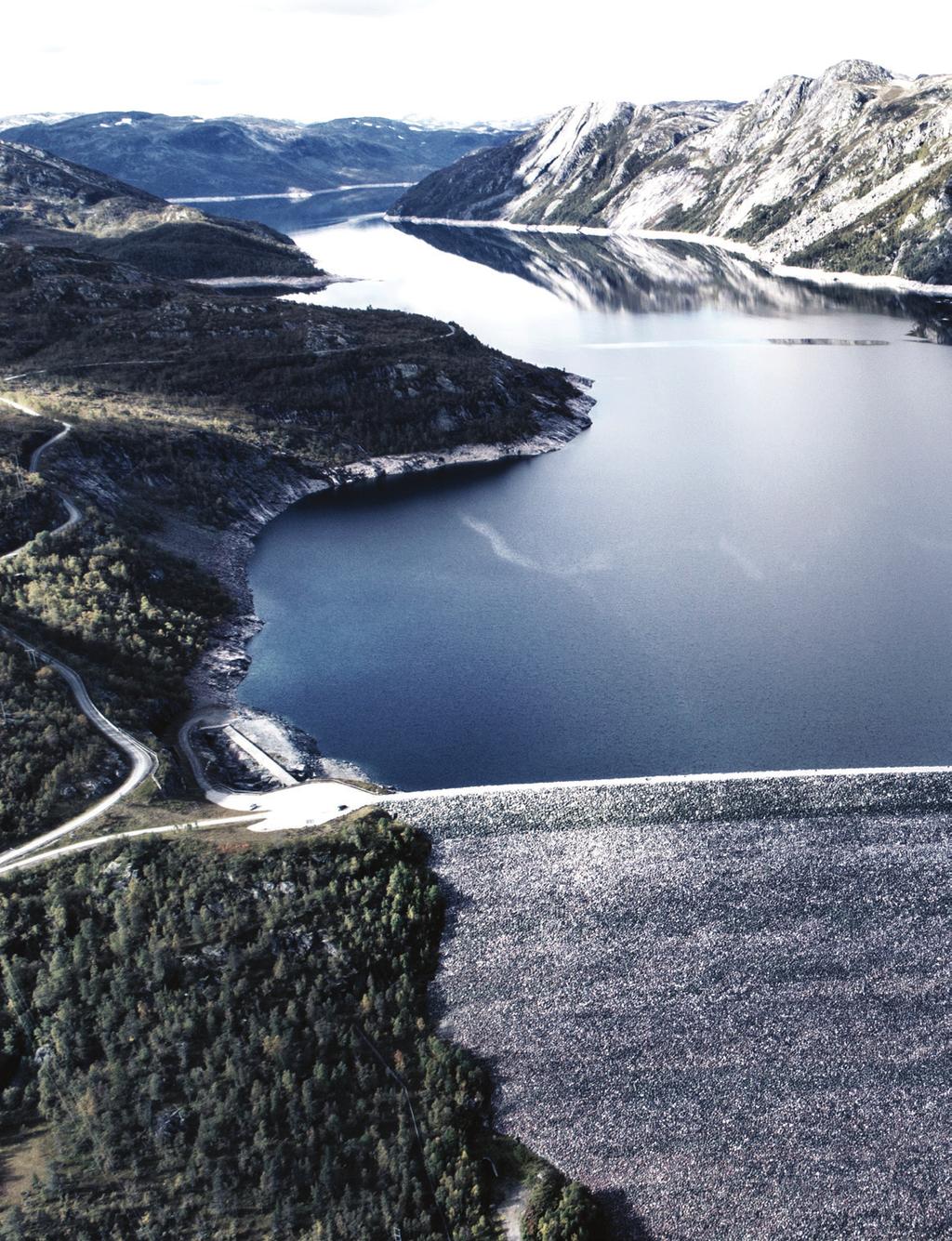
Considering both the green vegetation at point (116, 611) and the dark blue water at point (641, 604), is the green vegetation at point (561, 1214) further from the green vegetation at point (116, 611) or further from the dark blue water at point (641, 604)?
the green vegetation at point (116, 611)

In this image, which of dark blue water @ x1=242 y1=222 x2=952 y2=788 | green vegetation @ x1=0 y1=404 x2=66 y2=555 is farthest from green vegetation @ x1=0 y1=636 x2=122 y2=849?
green vegetation @ x1=0 y1=404 x2=66 y2=555

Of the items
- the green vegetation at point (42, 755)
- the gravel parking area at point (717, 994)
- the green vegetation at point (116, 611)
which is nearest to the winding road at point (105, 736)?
the green vegetation at point (42, 755)

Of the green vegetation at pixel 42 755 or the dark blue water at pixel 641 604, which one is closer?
the green vegetation at pixel 42 755

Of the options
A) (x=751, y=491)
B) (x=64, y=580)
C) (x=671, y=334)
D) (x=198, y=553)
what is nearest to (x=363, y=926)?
(x=64, y=580)

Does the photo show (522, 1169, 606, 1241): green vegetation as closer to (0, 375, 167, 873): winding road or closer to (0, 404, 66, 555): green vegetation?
(0, 375, 167, 873): winding road

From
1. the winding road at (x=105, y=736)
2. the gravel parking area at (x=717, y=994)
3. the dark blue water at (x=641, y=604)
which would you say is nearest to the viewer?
the gravel parking area at (x=717, y=994)

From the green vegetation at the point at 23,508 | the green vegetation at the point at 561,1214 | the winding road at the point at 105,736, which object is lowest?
the green vegetation at the point at 561,1214

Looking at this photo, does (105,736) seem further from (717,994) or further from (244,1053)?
(717,994)
